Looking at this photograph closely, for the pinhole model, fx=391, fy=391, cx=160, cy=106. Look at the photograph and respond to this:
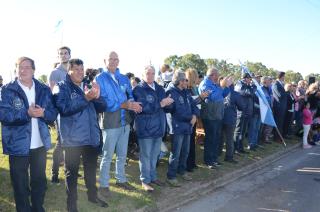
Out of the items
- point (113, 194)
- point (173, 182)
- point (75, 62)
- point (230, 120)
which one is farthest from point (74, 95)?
point (230, 120)

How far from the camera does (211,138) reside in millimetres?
8758

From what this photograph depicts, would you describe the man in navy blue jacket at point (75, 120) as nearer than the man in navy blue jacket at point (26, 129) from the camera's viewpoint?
No

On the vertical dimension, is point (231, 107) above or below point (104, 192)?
above

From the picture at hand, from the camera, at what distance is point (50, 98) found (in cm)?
508

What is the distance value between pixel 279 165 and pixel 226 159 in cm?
152

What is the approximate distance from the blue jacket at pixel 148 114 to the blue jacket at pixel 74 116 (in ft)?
4.43

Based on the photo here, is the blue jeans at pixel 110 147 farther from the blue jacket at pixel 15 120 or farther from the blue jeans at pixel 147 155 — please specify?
the blue jacket at pixel 15 120

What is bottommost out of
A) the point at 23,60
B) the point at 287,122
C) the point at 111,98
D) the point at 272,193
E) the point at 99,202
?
the point at 272,193

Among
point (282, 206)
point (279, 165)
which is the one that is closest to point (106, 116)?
point (282, 206)

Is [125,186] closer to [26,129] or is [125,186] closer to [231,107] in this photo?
[26,129]

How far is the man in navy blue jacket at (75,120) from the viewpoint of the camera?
17.0 ft

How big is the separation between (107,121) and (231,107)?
4082 mm

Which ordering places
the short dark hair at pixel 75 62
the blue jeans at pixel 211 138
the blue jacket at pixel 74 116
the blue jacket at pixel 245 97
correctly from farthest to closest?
the blue jacket at pixel 245 97
the blue jeans at pixel 211 138
the short dark hair at pixel 75 62
the blue jacket at pixel 74 116

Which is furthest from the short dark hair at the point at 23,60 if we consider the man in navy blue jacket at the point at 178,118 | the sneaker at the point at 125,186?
the man in navy blue jacket at the point at 178,118
